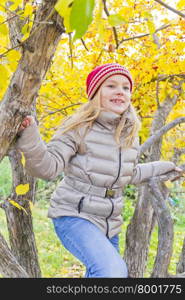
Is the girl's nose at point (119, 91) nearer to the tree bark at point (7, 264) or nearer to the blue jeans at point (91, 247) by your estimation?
the blue jeans at point (91, 247)

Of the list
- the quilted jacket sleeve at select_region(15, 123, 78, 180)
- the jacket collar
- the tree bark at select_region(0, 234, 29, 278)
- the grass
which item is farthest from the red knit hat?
the grass

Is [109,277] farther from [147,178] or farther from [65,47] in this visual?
[65,47]

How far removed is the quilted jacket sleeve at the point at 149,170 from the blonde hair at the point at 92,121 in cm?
21

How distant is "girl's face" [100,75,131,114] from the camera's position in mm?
2072

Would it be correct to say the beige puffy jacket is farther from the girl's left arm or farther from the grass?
the grass

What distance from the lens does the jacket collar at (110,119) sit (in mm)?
2055

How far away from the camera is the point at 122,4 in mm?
2762

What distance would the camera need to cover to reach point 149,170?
2270mm

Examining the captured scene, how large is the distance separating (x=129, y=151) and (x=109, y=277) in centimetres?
70

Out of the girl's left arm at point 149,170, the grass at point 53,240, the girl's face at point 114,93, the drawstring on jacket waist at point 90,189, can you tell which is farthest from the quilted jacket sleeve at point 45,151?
the grass at point 53,240

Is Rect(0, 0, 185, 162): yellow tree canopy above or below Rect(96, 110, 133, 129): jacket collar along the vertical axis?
above

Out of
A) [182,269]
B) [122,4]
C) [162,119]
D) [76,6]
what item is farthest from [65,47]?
[76,6]

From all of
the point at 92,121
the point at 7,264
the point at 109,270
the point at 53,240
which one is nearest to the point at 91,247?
the point at 109,270

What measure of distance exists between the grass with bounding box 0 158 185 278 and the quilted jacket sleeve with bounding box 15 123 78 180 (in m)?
1.38
